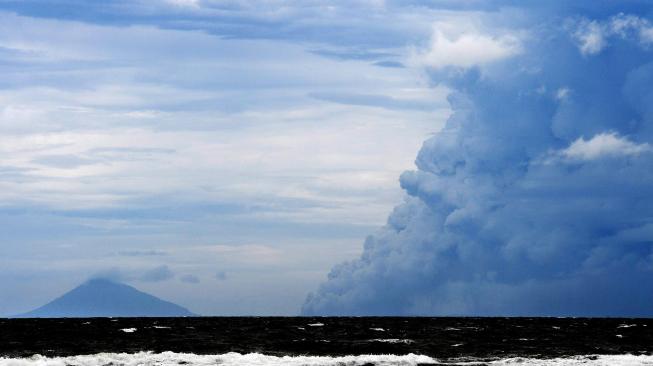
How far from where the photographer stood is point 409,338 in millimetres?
82938

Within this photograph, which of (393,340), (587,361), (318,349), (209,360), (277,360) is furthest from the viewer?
(393,340)

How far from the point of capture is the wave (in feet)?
186

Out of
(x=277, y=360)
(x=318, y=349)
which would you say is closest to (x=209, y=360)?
(x=277, y=360)

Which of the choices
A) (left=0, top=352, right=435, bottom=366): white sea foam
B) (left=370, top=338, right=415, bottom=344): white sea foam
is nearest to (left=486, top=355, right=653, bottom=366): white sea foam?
(left=0, top=352, right=435, bottom=366): white sea foam

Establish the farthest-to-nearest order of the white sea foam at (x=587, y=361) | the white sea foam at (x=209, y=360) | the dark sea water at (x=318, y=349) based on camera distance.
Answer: the dark sea water at (x=318, y=349)
the white sea foam at (x=209, y=360)
the white sea foam at (x=587, y=361)

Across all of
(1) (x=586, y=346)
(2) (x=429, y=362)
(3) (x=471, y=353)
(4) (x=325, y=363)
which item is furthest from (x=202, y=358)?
(1) (x=586, y=346)

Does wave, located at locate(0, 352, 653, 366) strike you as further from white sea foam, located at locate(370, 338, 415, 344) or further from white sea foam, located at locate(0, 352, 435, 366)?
white sea foam, located at locate(370, 338, 415, 344)

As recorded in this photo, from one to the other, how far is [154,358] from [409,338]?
31.0m

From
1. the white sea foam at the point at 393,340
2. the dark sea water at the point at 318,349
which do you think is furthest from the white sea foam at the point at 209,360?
the white sea foam at the point at 393,340

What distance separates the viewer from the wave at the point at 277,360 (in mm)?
56656

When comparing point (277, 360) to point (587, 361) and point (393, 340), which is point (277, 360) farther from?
point (393, 340)

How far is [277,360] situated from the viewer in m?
59.2

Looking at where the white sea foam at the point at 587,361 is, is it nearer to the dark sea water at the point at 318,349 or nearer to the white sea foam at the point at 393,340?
the dark sea water at the point at 318,349

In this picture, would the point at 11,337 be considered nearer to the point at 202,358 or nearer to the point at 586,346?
the point at 202,358
